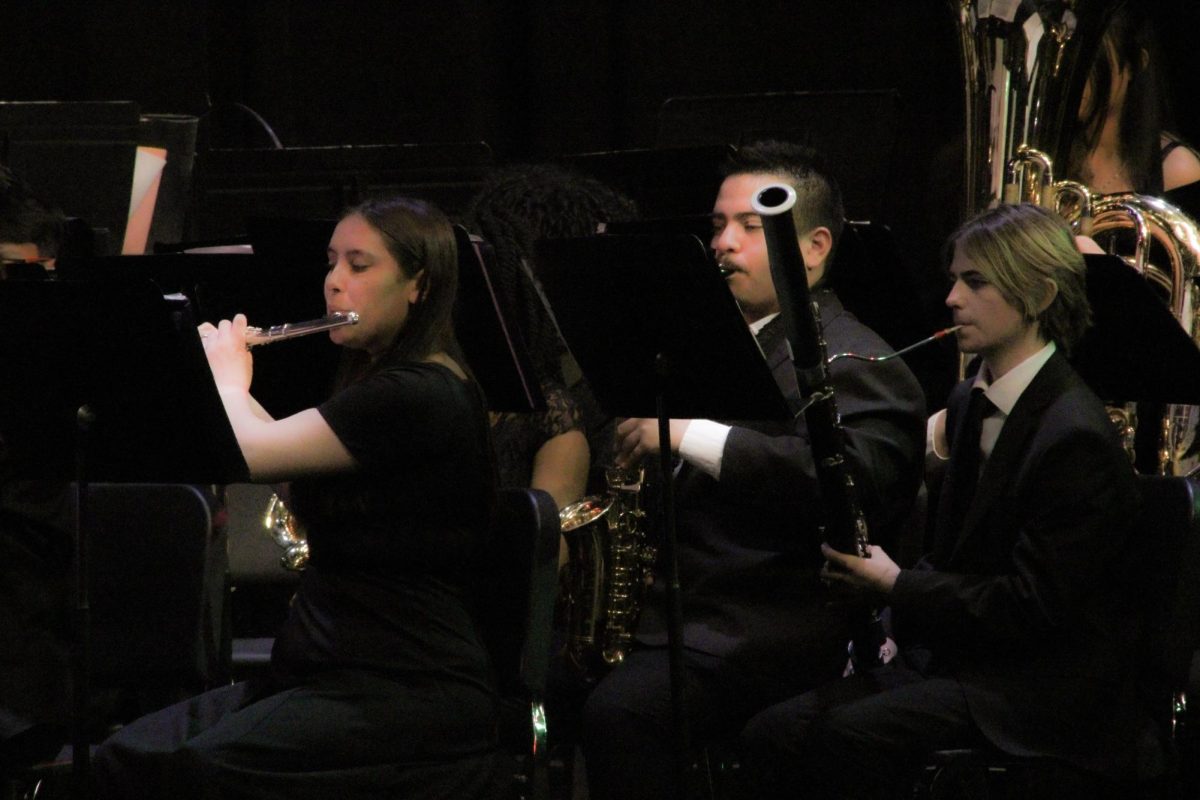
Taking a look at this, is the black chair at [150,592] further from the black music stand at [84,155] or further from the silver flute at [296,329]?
the black music stand at [84,155]

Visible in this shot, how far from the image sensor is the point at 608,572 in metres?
2.99

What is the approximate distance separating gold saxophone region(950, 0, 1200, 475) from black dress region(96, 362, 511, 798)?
1.49 meters

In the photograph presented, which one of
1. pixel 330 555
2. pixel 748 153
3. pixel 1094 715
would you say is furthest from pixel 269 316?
pixel 1094 715

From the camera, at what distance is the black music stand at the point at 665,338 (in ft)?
7.64

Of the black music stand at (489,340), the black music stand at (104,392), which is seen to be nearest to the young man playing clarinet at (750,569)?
the black music stand at (489,340)

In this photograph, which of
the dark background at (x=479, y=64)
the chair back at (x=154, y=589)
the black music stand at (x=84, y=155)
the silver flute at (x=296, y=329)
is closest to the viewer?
the silver flute at (x=296, y=329)

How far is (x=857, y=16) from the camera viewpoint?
5160 millimetres

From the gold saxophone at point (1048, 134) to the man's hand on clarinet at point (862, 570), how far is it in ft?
3.16

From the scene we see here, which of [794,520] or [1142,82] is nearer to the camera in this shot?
[794,520]

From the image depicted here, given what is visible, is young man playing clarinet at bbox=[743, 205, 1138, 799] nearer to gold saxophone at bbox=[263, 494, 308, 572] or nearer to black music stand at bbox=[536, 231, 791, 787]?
black music stand at bbox=[536, 231, 791, 787]

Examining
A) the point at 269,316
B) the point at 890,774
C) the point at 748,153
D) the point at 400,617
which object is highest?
the point at 748,153

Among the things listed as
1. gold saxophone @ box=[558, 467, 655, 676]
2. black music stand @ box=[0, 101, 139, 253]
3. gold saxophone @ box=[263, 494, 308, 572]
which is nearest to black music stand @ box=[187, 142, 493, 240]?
black music stand @ box=[0, 101, 139, 253]

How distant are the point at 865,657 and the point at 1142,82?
64.8 inches

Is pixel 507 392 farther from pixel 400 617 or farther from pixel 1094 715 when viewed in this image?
pixel 1094 715
